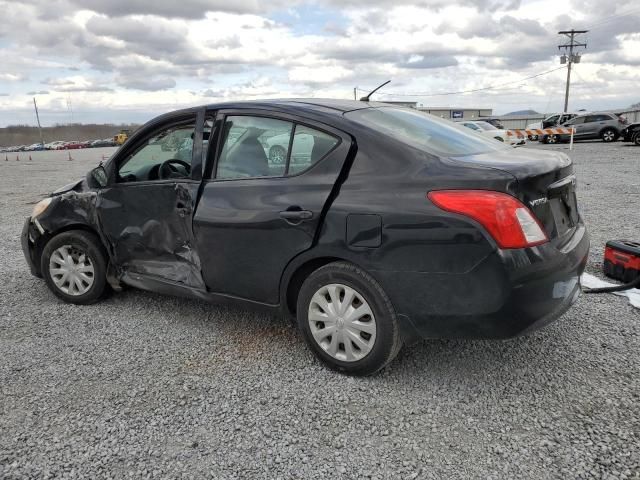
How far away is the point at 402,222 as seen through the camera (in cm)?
268

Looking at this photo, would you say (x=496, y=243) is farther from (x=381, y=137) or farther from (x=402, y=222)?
(x=381, y=137)

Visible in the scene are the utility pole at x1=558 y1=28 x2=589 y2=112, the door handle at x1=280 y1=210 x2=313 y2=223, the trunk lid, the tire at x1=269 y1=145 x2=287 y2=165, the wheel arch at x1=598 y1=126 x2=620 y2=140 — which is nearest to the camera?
the trunk lid

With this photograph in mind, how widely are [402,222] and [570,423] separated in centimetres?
128

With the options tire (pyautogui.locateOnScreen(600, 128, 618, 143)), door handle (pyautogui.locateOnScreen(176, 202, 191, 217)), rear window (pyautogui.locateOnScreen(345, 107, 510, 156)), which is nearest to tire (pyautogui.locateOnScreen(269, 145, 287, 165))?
rear window (pyautogui.locateOnScreen(345, 107, 510, 156))

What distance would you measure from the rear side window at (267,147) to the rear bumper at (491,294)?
849 millimetres

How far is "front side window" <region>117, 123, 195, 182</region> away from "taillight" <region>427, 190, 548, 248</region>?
206cm

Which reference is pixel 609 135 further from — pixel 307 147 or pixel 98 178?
pixel 98 178

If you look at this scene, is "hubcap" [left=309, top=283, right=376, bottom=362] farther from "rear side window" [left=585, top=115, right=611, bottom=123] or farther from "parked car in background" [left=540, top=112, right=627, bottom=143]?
"rear side window" [left=585, top=115, right=611, bottom=123]

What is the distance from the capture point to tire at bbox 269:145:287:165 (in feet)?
10.4

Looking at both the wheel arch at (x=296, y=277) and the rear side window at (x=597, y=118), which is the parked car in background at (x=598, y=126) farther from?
the wheel arch at (x=296, y=277)

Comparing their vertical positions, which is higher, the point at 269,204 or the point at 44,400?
the point at 269,204

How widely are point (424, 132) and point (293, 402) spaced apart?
181 centimetres

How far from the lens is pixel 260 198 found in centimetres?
317

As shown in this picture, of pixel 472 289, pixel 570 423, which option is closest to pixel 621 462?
pixel 570 423
